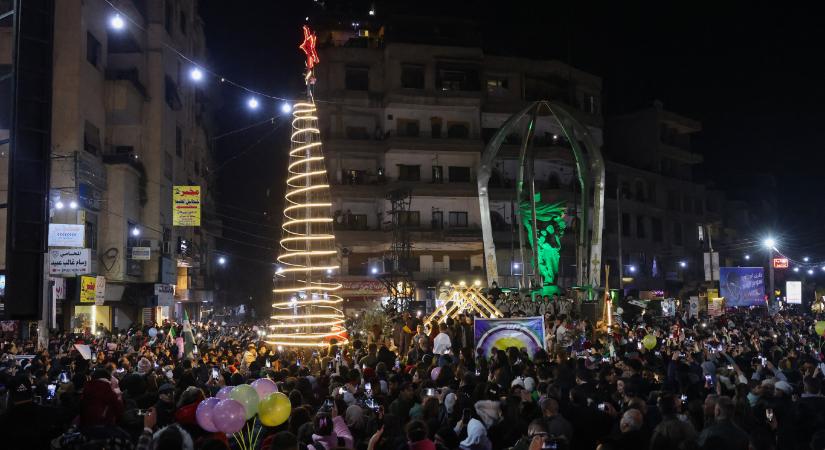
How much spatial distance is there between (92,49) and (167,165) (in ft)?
29.9

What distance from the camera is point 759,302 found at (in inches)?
1328

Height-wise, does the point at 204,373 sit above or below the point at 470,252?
below

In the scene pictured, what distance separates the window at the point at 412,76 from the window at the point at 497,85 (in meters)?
5.67

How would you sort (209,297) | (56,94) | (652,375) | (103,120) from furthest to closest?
1. (209,297)
2. (103,120)
3. (56,94)
4. (652,375)

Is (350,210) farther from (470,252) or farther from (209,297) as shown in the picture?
(209,297)

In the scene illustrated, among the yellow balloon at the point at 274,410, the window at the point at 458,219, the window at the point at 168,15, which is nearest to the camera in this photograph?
the yellow balloon at the point at 274,410

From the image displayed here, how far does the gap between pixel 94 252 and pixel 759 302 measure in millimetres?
31041

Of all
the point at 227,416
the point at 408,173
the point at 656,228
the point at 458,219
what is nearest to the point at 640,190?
the point at 656,228

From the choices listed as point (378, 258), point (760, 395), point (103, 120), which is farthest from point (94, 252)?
point (760, 395)

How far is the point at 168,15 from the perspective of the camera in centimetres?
4441

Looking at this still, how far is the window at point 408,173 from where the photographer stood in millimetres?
53688

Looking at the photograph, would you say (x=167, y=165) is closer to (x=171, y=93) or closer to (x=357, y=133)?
(x=171, y=93)

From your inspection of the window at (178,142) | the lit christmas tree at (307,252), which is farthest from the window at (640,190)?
the lit christmas tree at (307,252)

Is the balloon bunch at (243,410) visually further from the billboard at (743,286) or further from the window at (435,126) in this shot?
the window at (435,126)
